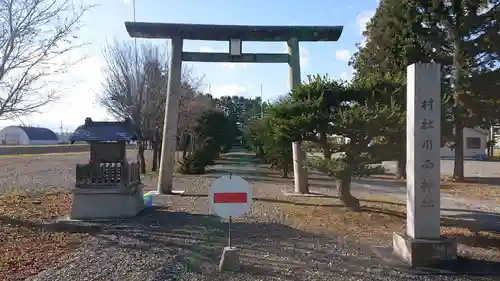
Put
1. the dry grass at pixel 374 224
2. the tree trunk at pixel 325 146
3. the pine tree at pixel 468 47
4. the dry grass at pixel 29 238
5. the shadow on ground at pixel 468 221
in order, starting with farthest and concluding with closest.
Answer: the pine tree at pixel 468 47 < the tree trunk at pixel 325 146 < the shadow on ground at pixel 468 221 < the dry grass at pixel 374 224 < the dry grass at pixel 29 238

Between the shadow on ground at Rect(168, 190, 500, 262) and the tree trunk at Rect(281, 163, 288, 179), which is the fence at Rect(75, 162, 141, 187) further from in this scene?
the tree trunk at Rect(281, 163, 288, 179)

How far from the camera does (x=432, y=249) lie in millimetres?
6855

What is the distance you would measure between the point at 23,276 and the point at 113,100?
1774 centimetres

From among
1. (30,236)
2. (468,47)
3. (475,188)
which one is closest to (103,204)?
(30,236)

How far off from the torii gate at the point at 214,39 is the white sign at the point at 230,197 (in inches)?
337

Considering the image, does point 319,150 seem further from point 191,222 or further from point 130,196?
point 130,196

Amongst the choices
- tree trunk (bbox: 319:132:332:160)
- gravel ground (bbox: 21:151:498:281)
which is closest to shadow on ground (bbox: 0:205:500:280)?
gravel ground (bbox: 21:151:498:281)

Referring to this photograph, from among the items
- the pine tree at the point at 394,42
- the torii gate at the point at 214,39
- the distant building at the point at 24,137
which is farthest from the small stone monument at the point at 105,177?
the distant building at the point at 24,137

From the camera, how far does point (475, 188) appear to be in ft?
62.2

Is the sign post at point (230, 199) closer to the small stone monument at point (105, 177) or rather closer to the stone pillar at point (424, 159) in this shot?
the stone pillar at point (424, 159)

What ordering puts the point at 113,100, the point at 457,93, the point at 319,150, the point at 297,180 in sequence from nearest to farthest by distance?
1. the point at 319,150
2. the point at 297,180
3. the point at 457,93
4. the point at 113,100

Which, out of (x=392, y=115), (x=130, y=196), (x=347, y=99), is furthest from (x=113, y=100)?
(x=392, y=115)

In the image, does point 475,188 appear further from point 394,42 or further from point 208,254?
point 208,254

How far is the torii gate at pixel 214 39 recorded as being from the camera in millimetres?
14859
